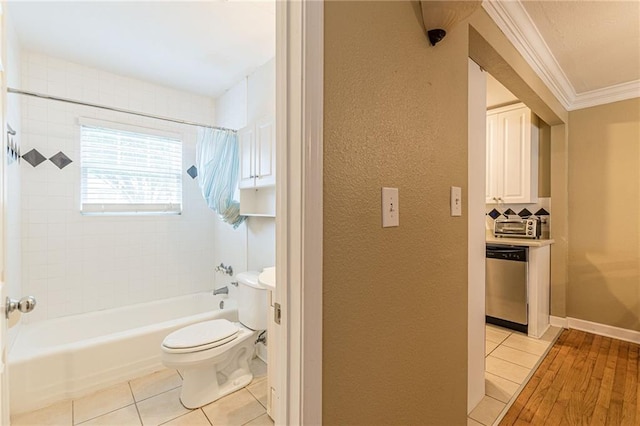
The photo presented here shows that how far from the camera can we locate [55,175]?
2543 millimetres

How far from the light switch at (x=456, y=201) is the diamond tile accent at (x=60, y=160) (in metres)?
3.00

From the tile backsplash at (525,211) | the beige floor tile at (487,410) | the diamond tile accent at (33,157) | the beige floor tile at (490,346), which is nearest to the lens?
the beige floor tile at (487,410)

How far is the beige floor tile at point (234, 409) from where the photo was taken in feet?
5.89

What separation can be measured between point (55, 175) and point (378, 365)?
9.67ft

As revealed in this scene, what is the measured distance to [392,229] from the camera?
0.99 metres

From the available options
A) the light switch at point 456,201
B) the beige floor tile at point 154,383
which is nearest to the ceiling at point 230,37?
the light switch at point 456,201

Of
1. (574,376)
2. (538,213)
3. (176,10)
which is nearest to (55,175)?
(176,10)

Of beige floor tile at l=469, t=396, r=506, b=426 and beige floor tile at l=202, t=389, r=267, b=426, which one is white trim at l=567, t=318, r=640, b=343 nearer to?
beige floor tile at l=469, t=396, r=506, b=426

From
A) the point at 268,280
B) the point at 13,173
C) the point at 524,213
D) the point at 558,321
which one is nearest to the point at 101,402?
the point at 268,280

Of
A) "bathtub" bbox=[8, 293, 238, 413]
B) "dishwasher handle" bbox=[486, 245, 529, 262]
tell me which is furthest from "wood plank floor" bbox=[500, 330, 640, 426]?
"bathtub" bbox=[8, 293, 238, 413]

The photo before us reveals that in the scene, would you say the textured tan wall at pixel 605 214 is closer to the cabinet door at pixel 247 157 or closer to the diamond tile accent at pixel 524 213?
the diamond tile accent at pixel 524 213

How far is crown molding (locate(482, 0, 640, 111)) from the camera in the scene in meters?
1.60

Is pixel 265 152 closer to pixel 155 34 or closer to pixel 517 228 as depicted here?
pixel 155 34

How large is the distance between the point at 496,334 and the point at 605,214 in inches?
59.8
